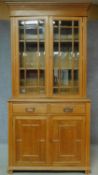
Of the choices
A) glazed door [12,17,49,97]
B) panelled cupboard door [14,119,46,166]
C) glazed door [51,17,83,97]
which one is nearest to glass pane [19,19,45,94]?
glazed door [12,17,49,97]

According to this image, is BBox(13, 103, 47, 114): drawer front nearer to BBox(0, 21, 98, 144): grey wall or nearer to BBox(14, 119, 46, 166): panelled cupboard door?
BBox(14, 119, 46, 166): panelled cupboard door

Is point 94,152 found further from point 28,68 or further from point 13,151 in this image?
point 28,68

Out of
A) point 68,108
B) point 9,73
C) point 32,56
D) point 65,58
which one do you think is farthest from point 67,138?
point 9,73

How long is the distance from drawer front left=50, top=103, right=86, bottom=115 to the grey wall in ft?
3.96

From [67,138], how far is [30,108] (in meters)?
0.60

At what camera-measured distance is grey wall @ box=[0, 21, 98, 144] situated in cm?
474

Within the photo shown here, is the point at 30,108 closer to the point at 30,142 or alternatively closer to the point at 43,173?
the point at 30,142

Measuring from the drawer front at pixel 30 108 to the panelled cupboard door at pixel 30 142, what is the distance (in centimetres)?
11

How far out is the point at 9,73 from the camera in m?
4.81

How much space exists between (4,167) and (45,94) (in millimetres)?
1116

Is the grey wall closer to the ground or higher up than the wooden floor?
higher up

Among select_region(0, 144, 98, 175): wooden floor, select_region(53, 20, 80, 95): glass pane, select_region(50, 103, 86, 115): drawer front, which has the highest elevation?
select_region(53, 20, 80, 95): glass pane

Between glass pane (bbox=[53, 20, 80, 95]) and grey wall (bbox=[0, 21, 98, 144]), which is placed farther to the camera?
grey wall (bbox=[0, 21, 98, 144])

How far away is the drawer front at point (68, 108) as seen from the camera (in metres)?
3.70
